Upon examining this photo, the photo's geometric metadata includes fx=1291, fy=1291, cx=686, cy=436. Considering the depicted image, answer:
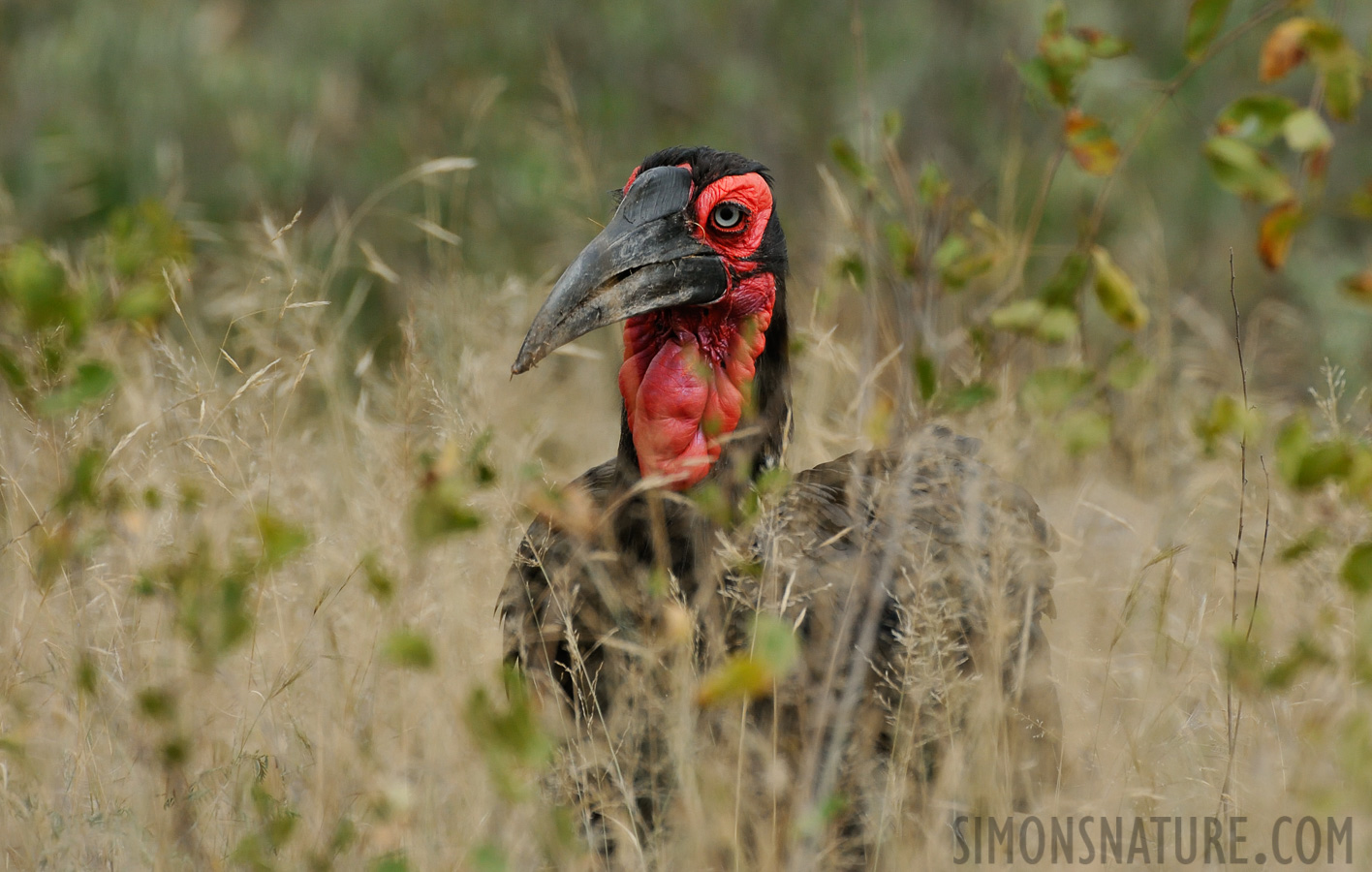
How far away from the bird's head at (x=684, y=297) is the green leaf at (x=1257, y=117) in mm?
1092

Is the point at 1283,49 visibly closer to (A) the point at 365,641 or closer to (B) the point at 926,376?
(B) the point at 926,376

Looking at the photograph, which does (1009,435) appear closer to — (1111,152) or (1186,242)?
(1111,152)

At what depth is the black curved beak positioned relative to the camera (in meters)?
2.51

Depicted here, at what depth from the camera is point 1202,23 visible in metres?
1.74

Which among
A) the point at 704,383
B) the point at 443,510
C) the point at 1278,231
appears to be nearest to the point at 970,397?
the point at 704,383

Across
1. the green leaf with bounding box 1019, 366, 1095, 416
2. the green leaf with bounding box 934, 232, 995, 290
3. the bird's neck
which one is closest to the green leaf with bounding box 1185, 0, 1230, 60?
the green leaf with bounding box 1019, 366, 1095, 416

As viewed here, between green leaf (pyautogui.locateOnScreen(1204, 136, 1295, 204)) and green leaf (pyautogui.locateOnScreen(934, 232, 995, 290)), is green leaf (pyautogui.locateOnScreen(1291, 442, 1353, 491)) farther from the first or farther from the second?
green leaf (pyautogui.locateOnScreen(934, 232, 995, 290))

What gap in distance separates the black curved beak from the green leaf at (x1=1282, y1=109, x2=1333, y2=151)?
1.30 metres

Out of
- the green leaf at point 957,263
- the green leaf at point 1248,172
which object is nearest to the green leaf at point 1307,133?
the green leaf at point 1248,172

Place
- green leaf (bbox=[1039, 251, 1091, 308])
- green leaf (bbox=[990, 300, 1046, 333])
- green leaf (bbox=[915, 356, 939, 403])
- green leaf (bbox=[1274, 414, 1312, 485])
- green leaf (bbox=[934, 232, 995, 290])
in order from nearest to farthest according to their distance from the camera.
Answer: green leaf (bbox=[1274, 414, 1312, 485])
green leaf (bbox=[1039, 251, 1091, 308])
green leaf (bbox=[990, 300, 1046, 333])
green leaf (bbox=[915, 356, 939, 403])
green leaf (bbox=[934, 232, 995, 290])

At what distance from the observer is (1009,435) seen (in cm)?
346

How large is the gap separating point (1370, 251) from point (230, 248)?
551 cm

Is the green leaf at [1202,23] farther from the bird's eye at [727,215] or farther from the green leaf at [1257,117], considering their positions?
the bird's eye at [727,215]

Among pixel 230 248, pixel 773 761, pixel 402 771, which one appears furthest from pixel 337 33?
pixel 773 761
